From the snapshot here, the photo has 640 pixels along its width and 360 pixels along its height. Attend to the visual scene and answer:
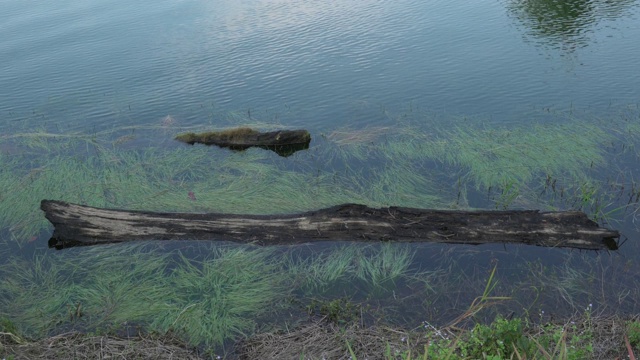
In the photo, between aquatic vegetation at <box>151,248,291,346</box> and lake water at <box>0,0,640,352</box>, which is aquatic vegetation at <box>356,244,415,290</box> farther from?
aquatic vegetation at <box>151,248,291,346</box>

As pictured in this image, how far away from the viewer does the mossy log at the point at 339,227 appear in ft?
19.9

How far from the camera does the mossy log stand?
608 centimetres

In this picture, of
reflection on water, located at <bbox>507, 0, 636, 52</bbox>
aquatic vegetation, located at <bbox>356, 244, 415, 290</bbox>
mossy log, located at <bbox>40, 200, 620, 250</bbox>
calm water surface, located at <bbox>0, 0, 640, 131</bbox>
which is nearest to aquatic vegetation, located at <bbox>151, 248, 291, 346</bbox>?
mossy log, located at <bbox>40, 200, 620, 250</bbox>

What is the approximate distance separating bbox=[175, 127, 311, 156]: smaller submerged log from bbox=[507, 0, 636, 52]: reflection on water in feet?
22.7

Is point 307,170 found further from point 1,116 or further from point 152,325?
point 1,116

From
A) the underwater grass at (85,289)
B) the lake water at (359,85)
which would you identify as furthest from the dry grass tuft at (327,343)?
the underwater grass at (85,289)

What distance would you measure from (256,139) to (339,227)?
10.9ft

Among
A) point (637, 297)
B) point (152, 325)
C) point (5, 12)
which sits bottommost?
point (637, 297)

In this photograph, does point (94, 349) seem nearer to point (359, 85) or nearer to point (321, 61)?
point (359, 85)

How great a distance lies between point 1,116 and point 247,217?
283 inches

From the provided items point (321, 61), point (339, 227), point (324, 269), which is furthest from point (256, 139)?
point (321, 61)

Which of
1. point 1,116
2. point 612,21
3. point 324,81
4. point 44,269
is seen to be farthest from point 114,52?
point 612,21

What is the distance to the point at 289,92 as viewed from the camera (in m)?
11.5

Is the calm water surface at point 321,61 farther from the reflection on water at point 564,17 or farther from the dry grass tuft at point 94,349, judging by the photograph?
the dry grass tuft at point 94,349
